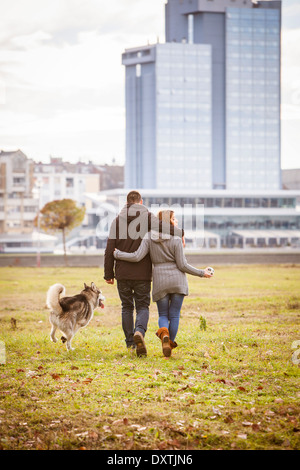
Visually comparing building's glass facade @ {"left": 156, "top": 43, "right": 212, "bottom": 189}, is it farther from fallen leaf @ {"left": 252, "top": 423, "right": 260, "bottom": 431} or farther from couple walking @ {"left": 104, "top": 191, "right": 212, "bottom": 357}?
fallen leaf @ {"left": 252, "top": 423, "right": 260, "bottom": 431}

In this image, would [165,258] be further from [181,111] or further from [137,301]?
[181,111]

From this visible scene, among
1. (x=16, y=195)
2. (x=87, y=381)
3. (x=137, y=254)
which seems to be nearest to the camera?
(x=87, y=381)

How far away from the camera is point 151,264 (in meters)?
8.80

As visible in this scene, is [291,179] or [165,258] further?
[291,179]

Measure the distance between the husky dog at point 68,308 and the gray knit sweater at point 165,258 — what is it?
0.93 m

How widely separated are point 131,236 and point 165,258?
0.58m

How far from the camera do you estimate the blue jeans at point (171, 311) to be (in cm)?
866

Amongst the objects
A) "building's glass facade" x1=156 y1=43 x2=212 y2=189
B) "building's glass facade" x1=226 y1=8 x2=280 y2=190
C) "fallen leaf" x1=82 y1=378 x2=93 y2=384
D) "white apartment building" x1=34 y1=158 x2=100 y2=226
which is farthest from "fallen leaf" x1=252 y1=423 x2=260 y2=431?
"building's glass facade" x1=226 y1=8 x2=280 y2=190

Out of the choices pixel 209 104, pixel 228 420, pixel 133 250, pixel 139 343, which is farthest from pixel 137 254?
pixel 209 104

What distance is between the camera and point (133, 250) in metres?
8.72

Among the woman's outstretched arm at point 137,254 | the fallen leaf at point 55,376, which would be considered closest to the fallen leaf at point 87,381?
the fallen leaf at point 55,376

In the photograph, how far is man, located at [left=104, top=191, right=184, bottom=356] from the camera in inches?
339

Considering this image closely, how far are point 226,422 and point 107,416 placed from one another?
3.64 ft

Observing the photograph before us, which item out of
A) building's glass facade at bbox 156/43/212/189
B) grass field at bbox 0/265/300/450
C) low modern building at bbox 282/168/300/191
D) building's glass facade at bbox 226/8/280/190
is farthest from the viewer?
low modern building at bbox 282/168/300/191
